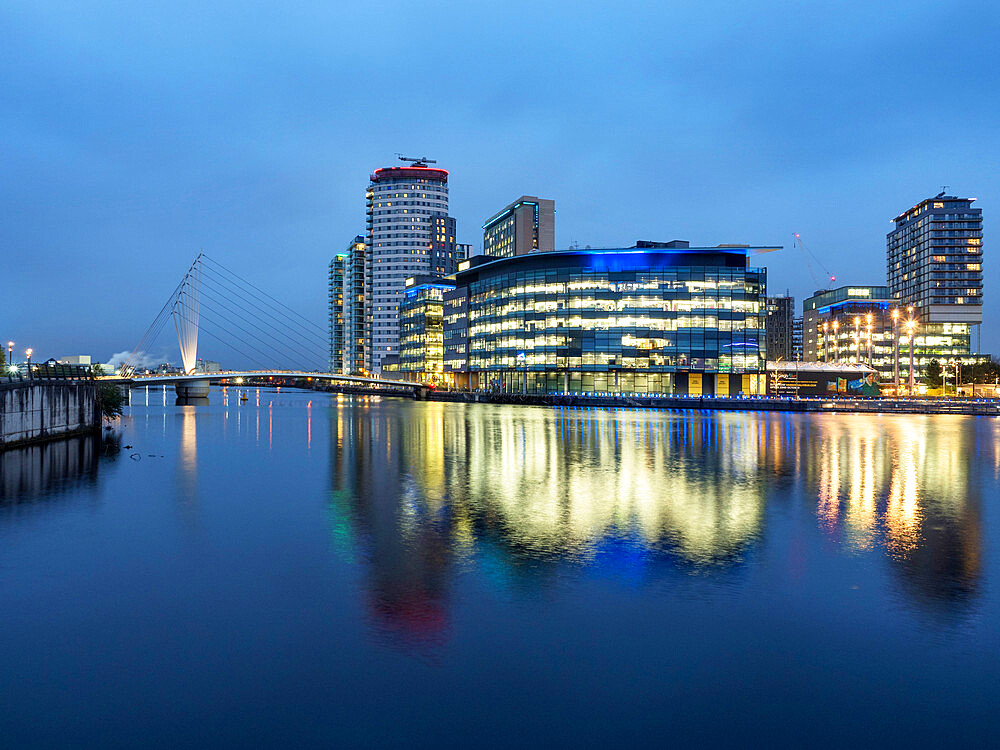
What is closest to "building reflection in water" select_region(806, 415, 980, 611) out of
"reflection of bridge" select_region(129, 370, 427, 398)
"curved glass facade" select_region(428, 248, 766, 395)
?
"reflection of bridge" select_region(129, 370, 427, 398)

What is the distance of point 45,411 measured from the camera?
46094 mm

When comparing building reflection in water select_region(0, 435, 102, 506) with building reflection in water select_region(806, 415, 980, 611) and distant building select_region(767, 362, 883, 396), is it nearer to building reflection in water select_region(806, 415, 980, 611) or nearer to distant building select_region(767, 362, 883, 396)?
building reflection in water select_region(806, 415, 980, 611)

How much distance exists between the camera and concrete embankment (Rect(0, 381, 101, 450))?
40.4m

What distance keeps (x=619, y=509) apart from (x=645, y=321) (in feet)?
414

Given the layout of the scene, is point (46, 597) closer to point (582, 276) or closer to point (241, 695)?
point (241, 695)

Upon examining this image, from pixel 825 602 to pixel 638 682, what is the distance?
206 inches

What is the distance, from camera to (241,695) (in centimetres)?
937

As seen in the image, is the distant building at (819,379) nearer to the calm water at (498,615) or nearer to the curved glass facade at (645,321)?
the curved glass facade at (645,321)

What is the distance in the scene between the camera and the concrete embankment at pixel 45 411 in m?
40.4

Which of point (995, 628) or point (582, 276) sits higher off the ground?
point (582, 276)

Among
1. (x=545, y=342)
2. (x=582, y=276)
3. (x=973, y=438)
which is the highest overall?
(x=582, y=276)

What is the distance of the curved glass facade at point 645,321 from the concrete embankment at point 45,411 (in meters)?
104

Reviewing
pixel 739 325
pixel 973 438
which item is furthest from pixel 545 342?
pixel 973 438

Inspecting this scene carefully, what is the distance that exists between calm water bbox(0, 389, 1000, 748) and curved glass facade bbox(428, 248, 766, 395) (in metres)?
118
